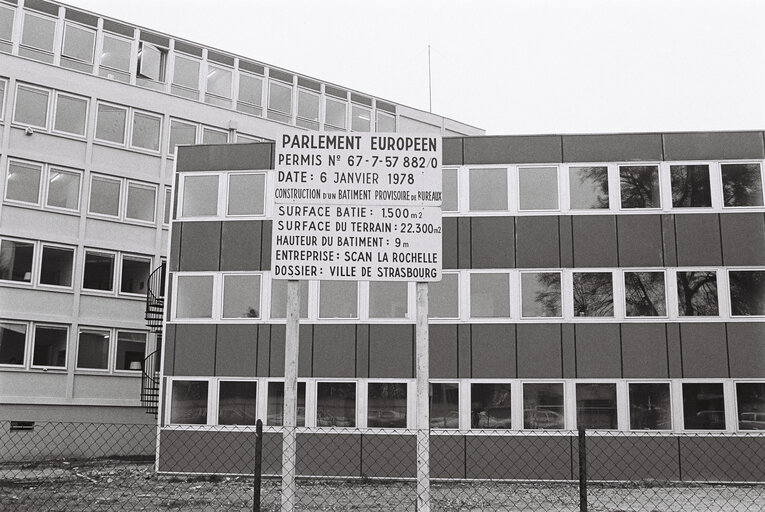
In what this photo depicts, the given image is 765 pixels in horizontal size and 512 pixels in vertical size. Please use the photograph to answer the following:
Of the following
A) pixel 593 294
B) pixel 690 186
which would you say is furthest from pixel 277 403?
pixel 690 186

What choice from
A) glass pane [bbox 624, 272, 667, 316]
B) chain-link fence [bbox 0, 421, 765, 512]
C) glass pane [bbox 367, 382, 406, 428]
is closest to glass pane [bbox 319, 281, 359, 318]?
glass pane [bbox 367, 382, 406, 428]

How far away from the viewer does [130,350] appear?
31.1 meters

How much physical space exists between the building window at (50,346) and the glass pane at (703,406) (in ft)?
67.1

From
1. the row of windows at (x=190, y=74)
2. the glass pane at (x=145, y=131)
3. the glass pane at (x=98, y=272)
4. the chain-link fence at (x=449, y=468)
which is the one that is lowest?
the chain-link fence at (x=449, y=468)

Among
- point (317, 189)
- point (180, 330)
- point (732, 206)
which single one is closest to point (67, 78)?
point (180, 330)

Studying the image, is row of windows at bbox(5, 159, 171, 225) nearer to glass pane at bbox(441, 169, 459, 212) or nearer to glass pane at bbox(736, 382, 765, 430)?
glass pane at bbox(441, 169, 459, 212)

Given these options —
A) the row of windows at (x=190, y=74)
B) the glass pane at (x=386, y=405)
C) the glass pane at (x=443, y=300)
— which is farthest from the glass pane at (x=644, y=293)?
the row of windows at (x=190, y=74)

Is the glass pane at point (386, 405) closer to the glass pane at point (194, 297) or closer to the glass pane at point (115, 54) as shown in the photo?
the glass pane at point (194, 297)

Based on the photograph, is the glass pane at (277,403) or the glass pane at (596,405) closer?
the glass pane at (596,405)

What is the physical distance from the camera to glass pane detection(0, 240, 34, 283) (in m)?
28.6

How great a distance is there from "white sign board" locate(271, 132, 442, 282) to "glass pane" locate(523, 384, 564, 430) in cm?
1298

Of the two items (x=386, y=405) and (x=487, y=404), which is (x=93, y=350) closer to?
(x=386, y=405)

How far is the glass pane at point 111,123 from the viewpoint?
3120 cm

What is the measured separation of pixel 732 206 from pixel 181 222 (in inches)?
552
